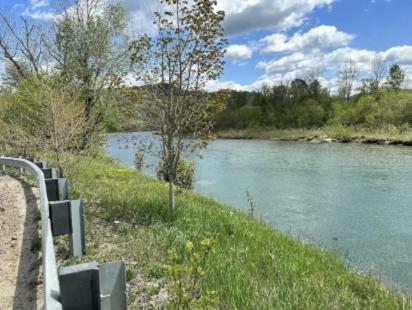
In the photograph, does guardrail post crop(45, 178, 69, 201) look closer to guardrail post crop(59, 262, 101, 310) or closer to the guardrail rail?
the guardrail rail

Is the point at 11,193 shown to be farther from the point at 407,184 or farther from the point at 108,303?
the point at 407,184

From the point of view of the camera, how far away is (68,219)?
443 centimetres

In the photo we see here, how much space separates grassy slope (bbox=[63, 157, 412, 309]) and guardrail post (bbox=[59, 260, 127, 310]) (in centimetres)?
145

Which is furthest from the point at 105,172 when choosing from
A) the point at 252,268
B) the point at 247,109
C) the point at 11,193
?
the point at 247,109

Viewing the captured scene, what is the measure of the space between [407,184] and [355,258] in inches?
430

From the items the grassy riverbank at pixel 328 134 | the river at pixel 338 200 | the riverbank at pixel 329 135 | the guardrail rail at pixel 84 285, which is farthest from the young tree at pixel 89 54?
the riverbank at pixel 329 135

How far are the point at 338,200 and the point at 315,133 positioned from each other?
148ft

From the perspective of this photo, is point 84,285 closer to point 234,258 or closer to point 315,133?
point 234,258

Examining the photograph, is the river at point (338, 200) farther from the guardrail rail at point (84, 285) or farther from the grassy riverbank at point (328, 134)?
the grassy riverbank at point (328, 134)

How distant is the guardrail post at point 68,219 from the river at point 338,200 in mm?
3913

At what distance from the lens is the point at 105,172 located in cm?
1416

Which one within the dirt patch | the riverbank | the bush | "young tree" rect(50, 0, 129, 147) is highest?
"young tree" rect(50, 0, 129, 147)

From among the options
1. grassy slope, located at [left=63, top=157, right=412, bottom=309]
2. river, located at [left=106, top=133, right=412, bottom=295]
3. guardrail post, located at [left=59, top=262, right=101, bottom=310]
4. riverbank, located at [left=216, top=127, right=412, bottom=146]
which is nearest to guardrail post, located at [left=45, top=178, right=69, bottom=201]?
grassy slope, located at [left=63, top=157, right=412, bottom=309]

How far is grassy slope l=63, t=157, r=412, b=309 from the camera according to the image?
4324mm
